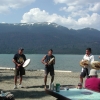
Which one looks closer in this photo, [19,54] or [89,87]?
[89,87]

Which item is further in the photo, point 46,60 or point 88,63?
point 46,60

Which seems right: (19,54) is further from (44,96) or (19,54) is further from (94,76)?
(94,76)

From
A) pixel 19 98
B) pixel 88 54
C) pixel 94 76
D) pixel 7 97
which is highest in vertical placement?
pixel 88 54

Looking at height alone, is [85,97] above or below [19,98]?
above

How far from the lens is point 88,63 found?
30.3 ft

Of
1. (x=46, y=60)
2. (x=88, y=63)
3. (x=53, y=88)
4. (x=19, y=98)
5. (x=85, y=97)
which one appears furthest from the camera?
(x=46, y=60)

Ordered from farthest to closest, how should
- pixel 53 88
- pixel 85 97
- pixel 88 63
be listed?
pixel 88 63, pixel 53 88, pixel 85 97

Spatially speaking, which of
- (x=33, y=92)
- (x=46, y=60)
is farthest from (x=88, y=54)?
(x=33, y=92)

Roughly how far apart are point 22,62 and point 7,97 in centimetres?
533

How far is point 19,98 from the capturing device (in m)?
8.44

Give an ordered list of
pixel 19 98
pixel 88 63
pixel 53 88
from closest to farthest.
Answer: pixel 53 88, pixel 19 98, pixel 88 63

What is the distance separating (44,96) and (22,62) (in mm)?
2177

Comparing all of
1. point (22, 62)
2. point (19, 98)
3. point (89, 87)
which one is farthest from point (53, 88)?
point (22, 62)

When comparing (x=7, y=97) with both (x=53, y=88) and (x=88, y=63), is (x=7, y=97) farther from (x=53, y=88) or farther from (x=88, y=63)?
(x=88, y=63)
